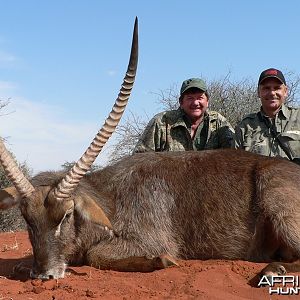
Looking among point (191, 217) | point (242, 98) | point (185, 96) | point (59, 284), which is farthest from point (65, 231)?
point (242, 98)

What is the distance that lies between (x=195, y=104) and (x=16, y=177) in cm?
395

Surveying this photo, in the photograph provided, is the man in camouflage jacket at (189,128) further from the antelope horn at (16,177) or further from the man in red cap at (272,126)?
the antelope horn at (16,177)

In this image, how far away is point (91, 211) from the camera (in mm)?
5555

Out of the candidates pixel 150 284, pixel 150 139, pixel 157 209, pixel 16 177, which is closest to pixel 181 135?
pixel 150 139

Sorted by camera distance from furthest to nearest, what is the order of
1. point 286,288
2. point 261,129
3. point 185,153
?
point 261,129, point 185,153, point 286,288

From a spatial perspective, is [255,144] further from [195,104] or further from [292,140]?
[195,104]

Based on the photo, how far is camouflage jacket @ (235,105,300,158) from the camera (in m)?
8.19

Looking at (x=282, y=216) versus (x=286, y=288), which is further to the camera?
(x=282, y=216)

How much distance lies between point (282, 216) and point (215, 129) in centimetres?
352

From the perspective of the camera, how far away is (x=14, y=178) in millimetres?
5453

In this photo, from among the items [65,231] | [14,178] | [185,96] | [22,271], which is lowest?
[22,271]

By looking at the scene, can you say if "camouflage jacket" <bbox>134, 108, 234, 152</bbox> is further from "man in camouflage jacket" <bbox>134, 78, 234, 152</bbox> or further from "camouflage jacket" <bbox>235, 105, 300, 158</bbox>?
"camouflage jacket" <bbox>235, 105, 300, 158</bbox>

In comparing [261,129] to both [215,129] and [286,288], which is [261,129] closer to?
[215,129]

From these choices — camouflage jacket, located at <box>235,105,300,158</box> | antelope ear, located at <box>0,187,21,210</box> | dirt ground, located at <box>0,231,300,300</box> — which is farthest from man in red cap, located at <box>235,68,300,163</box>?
antelope ear, located at <box>0,187,21,210</box>
